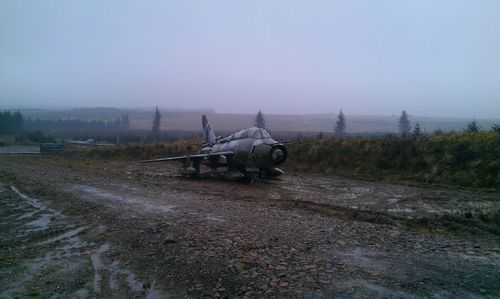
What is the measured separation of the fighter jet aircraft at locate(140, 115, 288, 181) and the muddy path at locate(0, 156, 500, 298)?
13.2 ft

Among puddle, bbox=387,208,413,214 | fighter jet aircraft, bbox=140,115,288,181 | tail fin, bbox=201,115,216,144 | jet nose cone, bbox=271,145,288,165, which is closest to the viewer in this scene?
puddle, bbox=387,208,413,214

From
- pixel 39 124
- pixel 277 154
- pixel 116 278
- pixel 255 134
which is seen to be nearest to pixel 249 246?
pixel 116 278

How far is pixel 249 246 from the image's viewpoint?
723 centimetres

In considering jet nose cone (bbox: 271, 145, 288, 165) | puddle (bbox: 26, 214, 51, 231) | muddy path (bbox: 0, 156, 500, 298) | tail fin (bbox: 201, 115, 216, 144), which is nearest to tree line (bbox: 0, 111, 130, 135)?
tail fin (bbox: 201, 115, 216, 144)

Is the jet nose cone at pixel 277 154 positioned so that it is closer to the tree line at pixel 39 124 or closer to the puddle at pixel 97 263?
the puddle at pixel 97 263

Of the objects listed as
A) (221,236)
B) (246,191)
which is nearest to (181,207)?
(221,236)

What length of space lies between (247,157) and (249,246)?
11556 mm

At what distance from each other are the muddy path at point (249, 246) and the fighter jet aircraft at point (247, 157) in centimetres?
403

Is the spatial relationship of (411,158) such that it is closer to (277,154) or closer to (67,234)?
(277,154)

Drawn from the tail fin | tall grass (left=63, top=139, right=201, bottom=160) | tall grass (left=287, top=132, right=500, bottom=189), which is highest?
the tail fin

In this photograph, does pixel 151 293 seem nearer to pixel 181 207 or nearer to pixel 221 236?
pixel 221 236

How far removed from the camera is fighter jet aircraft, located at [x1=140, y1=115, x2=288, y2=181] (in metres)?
17.7

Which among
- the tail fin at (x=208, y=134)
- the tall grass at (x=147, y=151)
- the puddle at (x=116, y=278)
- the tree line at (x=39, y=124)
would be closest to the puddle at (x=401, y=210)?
the puddle at (x=116, y=278)

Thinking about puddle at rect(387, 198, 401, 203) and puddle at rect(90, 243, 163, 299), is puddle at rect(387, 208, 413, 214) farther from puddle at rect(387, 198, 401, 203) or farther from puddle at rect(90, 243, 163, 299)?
puddle at rect(90, 243, 163, 299)
